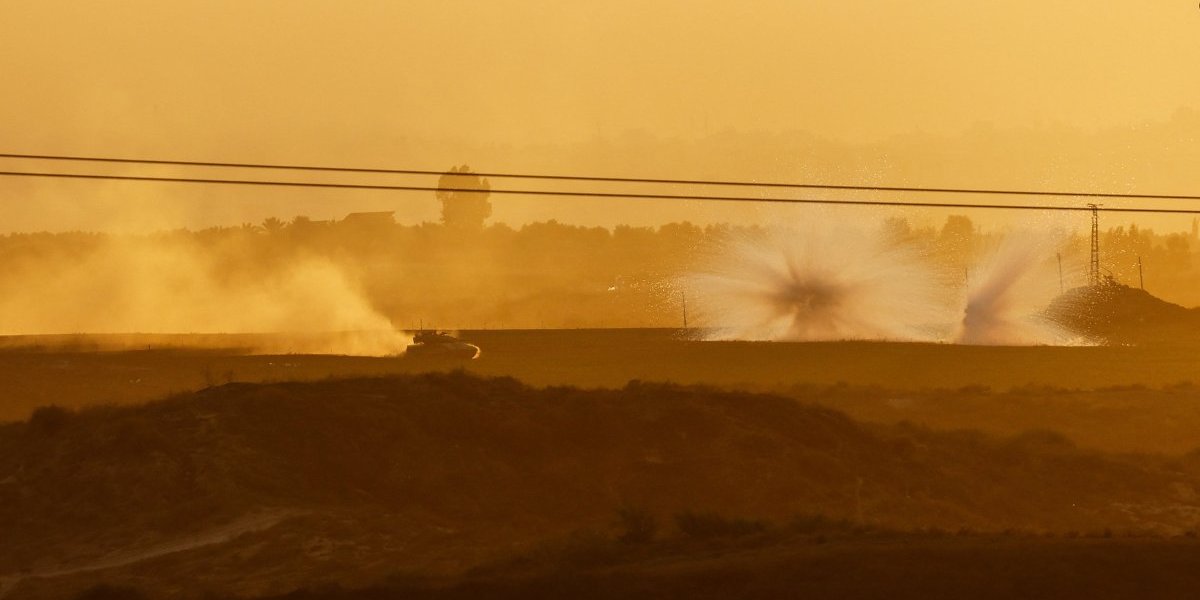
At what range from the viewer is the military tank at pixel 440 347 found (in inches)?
3866

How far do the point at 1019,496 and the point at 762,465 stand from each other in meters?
8.48

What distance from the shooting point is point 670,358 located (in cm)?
10662

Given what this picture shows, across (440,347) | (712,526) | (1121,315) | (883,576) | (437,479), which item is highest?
(1121,315)

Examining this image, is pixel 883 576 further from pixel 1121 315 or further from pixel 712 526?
pixel 1121 315

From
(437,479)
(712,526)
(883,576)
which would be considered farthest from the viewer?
(437,479)

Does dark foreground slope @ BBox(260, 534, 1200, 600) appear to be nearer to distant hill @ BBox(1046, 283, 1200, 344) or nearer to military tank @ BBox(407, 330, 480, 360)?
military tank @ BBox(407, 330, 480, 360)

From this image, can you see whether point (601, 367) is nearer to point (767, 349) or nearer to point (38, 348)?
point (767, 349)

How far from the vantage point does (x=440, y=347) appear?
10012cm

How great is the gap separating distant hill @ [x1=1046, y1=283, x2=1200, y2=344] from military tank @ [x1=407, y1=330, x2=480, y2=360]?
59744 mm

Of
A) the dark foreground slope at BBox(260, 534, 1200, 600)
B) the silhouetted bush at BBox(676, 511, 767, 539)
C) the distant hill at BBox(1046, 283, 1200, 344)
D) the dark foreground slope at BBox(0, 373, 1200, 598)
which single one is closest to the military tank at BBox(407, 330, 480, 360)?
the dark foreground slope at BBox(0, 373, 1200, 598)

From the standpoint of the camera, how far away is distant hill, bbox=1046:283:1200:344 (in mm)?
134375

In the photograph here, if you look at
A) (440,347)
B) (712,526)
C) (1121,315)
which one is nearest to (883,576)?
(712,526)

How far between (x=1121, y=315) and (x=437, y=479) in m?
114

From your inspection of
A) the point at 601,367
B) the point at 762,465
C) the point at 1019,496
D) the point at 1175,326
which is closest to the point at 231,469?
the point at 762,465
